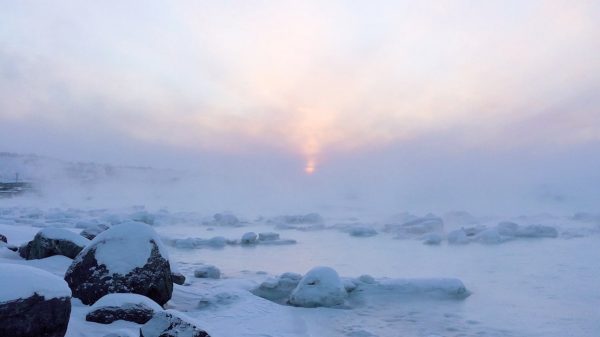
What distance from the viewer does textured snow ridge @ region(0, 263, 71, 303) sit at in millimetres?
3457

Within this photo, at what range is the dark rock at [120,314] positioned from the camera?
478cm

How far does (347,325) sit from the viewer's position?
612 cm

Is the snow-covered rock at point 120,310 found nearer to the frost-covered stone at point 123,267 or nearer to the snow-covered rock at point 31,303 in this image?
the frost-covered stone at point 123,267

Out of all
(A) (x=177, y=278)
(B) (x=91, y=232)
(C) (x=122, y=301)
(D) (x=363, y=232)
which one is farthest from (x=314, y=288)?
(D) (x=363, y=232)

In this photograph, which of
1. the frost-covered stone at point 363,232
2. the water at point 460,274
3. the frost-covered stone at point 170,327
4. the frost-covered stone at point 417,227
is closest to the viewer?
the frost-covered stone at point 170,327

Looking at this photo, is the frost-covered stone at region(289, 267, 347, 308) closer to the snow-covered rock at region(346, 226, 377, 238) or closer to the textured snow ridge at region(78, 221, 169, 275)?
the textured snow ridge at region(78, 221, 169, 275)

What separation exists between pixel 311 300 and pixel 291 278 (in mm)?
1340

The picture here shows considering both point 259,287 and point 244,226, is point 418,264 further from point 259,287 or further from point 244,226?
point 244,226

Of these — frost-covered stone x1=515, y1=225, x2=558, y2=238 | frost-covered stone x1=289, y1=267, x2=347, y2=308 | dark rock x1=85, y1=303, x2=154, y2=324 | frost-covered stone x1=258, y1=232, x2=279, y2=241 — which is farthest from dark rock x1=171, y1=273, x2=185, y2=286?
frost-covered stone x1=515, y1=225, x2=558, y2=238

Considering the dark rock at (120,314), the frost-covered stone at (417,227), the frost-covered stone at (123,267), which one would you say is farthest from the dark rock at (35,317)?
the frost-covered stone at (417,227)

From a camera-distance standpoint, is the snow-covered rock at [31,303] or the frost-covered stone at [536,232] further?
the frost-covered stone at [536,232]

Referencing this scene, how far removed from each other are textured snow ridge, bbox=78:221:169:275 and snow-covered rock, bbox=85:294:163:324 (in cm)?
79

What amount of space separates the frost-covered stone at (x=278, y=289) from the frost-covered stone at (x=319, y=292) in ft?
1.33

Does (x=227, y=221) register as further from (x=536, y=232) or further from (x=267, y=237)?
(x=536, y=232)
